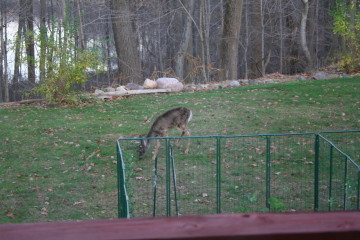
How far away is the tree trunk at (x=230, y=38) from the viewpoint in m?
22.5

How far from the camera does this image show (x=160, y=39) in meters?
34.2

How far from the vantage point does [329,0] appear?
31.2 m

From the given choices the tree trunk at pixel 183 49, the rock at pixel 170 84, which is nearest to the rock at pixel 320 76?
the rock at pixel 170 84

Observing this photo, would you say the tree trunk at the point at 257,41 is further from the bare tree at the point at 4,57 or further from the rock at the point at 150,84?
the bare tree at the point at 4,57

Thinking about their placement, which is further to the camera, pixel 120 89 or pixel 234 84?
pixel 234 84

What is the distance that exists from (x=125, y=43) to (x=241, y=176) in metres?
14.0

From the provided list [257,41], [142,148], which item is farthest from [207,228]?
[257,41]

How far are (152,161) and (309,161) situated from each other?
3.46 metres

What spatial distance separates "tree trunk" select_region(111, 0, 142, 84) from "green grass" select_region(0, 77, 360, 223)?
14.0 feet

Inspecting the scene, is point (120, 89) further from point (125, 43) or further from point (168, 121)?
point (168, 121)

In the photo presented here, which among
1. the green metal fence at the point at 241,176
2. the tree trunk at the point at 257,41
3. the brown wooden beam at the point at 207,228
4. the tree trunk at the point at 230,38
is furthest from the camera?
the tree trunk at the point at 257,41

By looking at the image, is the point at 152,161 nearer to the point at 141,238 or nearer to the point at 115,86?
the point at 141,238

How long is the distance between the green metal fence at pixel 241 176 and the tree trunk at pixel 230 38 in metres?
11.2

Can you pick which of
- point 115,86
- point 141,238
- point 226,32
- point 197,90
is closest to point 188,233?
point 141,238
